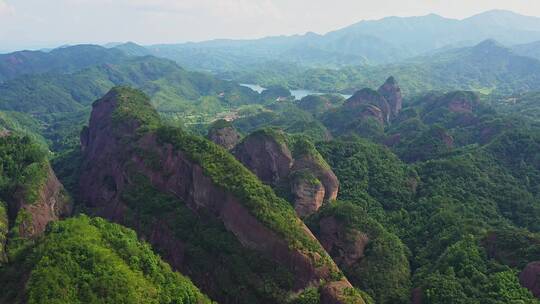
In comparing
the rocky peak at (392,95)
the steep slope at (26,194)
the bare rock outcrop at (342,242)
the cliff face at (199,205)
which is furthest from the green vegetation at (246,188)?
the rocky peak at (392,95)

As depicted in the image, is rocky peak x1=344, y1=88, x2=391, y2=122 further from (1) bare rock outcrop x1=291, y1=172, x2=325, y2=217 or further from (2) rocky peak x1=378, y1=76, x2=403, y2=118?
(1) bare rock outcrop x1=291, y1=172, x2=325, y2=217

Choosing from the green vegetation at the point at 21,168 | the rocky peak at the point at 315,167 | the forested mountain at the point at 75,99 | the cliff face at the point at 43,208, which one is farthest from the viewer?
the forested mountain at the point at 75,99

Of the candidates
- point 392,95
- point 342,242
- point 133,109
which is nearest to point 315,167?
point 342,242

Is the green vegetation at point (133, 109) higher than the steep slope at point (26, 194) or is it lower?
higher

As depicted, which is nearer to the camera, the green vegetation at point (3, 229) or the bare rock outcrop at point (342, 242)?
the green vegetation at point (3, 229)

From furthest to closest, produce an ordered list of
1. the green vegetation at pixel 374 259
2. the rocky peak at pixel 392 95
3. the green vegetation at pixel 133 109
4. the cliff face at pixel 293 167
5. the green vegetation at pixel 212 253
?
the rocky peak at pixel 392 95, the green vegetation at pixel 133 109, the cliff face at pixel 293 167, the green vegetation at pixel 374 259, the green vegetation at pixel 212 253

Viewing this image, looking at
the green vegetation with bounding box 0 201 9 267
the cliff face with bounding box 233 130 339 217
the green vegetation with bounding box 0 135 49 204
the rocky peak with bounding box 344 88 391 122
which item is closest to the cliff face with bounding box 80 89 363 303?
the green vegetation with bounding box 0 135 49 204

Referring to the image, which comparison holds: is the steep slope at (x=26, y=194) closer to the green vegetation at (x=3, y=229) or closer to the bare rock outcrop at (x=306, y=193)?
the green vegetation at (x=3, y=229)

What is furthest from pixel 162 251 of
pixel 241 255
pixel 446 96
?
pixel 446 96

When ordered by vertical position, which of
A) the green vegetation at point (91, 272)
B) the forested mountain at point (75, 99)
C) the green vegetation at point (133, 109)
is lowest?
the forested mountain at point (75, 99)
